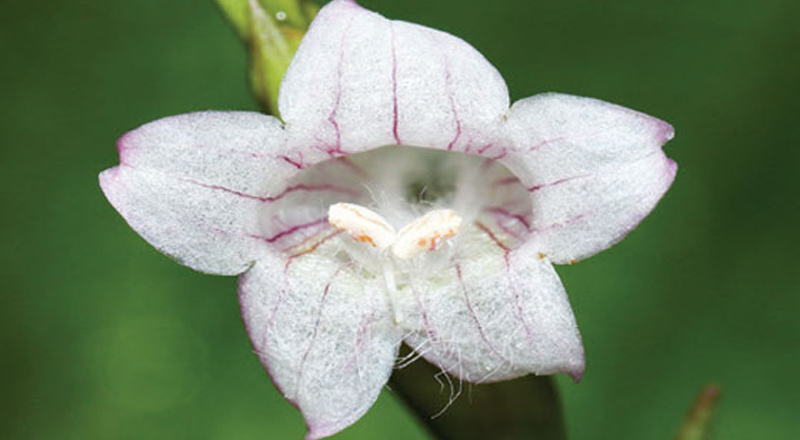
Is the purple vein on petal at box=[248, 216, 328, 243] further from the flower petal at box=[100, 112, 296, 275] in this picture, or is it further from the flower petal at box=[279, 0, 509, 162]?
the flower petal at box=[279, 0, 509, 162]

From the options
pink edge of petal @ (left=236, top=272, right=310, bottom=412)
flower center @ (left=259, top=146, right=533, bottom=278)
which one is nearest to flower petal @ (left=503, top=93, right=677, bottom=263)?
flower center @ (left=259, top=146, right=533, bottom=278)

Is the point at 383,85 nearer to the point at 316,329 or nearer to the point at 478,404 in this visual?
the point at 316,329

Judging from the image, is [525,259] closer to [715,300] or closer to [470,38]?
[715,300]

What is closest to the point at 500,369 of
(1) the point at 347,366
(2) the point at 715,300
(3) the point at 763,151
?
(1) the point at 347,366

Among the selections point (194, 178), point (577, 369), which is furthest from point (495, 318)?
point (194, 178)

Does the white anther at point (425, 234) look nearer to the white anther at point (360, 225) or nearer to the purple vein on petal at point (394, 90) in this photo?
the white anther at point (360, 225)

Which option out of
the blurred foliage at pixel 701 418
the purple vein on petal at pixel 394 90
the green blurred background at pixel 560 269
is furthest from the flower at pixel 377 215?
the green blurred background at pixel 560 269
